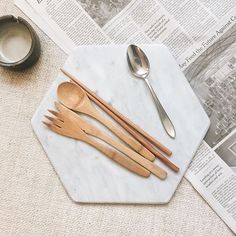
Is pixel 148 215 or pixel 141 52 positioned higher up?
pixel 141 52

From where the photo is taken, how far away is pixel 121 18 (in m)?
0.63

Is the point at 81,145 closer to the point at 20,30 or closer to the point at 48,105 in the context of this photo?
the point at 48,105

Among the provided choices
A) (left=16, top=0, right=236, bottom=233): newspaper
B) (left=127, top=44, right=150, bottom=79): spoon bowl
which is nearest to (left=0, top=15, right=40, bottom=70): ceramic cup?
(left=16, top=0, right=236, bottom=233): newspaper

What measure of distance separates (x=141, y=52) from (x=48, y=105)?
0.47 feet

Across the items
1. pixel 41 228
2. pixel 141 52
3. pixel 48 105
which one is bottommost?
pixel 41 228

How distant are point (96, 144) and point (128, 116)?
0.18ft

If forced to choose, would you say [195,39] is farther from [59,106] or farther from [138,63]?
[59,106]

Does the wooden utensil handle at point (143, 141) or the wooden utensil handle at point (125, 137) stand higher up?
the wooden utensil handle at point (143, 141)

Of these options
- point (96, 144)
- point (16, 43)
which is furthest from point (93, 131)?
point (16, 43)

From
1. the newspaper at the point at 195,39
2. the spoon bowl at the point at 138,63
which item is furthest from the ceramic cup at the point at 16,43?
the spoon bowl at the point at 138,63

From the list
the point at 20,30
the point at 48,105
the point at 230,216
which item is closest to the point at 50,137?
the point at 48,105

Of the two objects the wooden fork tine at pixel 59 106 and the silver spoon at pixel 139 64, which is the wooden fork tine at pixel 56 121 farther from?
the silver spoon at pixel 139 64

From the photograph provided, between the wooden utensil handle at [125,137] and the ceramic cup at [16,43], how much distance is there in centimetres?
12

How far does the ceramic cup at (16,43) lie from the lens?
61 cm
